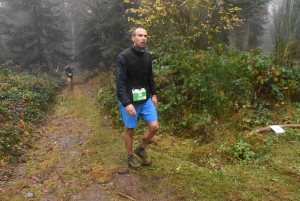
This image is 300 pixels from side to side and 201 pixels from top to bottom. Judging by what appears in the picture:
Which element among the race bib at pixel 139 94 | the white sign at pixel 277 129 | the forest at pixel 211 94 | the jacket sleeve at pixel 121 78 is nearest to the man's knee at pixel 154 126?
the race bib at pixel 139 94

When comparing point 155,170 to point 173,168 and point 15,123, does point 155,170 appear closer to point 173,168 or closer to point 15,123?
point 173,168

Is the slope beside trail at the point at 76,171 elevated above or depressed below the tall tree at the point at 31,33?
below

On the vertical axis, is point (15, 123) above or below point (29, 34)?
below

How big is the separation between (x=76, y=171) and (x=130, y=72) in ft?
6.56

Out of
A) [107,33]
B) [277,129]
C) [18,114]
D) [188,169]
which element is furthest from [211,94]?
[107,33]

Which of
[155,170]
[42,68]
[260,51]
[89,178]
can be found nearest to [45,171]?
[89,178]

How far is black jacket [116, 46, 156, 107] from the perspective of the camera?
3.30 m

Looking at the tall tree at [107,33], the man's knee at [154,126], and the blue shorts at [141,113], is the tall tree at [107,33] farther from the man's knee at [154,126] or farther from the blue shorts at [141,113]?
the man's knee at [154,126]

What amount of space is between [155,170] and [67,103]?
8.17 m

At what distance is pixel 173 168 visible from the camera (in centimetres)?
384

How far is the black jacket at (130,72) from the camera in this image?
330 centimetres

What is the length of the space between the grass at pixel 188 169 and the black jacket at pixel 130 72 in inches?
53.4

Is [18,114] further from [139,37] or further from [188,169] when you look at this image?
[188,169]

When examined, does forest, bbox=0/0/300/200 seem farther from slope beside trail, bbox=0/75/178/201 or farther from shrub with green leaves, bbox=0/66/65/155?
slope beside trail, bbox=0/75/178/201
